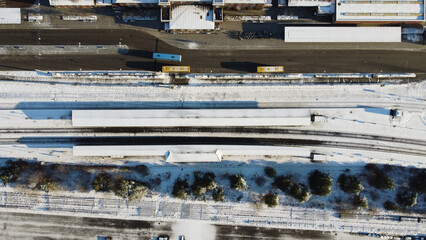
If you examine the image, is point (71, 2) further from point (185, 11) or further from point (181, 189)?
point (181, 189)

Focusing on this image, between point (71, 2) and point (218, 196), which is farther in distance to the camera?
point (218, 196)

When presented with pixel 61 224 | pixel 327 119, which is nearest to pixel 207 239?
pixel 61 224

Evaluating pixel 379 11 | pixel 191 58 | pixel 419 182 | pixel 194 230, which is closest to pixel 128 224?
pixel 194 230

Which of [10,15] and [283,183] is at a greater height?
[10,15]

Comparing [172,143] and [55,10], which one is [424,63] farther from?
[55,10]

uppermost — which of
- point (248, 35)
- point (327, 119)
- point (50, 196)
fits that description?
point (248, 35)

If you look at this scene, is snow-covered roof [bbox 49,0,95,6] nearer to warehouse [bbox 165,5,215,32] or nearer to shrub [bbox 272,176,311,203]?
warehouse [bbox 165,5,215,32]
